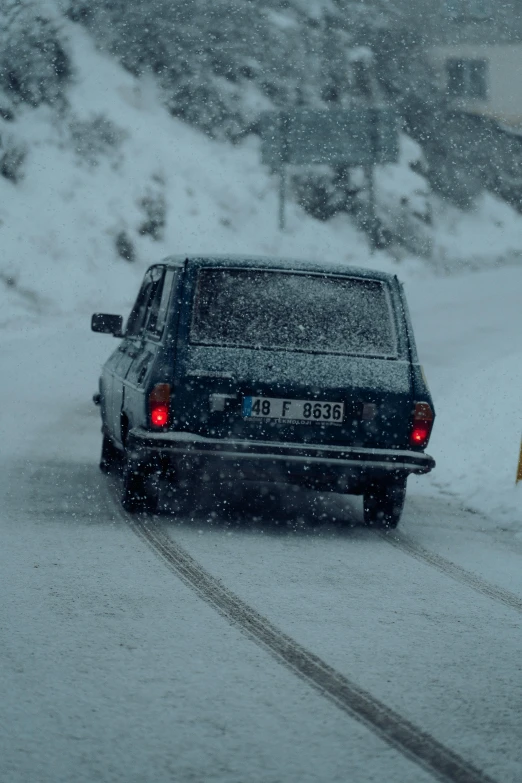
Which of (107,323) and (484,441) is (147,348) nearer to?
(107,323)

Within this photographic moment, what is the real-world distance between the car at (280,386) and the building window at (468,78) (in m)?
44.2

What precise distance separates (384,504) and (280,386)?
3.96 feet

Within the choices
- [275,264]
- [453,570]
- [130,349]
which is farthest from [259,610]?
[130,349]

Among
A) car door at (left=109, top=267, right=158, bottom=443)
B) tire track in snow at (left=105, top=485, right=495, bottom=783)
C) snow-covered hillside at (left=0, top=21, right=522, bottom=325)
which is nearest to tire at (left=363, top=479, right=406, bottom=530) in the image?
tire track in snow at (left=105, top=485, right=495, bottom=783)

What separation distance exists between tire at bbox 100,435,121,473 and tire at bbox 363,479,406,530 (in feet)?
8.66

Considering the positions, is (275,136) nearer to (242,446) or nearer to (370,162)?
(370,162)

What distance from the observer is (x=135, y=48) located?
40.3m

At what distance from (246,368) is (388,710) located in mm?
3841

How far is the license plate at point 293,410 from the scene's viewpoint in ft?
25.4

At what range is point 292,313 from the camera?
8141 millimetres

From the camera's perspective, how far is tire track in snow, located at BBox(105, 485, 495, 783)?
12.0 ft

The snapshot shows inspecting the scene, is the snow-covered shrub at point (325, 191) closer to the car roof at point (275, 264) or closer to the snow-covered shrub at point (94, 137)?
the snow-covered shrub at point (94, 137)

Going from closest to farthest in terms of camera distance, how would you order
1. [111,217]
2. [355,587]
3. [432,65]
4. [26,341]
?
1. [355,587]
2. [26,341]
3. [111,217]
4. [432,65]

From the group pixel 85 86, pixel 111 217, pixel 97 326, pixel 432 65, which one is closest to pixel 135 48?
pixel 85 86
